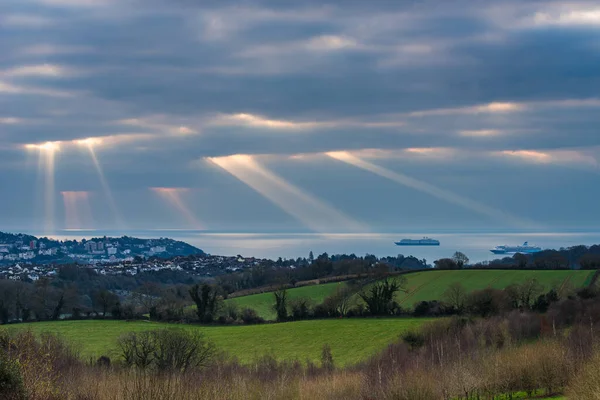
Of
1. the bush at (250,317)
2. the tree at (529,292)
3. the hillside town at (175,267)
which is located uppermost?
the hillside town at (175,267)

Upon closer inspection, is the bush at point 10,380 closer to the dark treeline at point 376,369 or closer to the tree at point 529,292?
the dark treeline at point 376,369

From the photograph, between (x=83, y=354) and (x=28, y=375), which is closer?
(x=28, y=375)

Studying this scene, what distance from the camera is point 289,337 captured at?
197 feet

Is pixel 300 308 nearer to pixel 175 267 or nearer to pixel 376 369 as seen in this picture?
pixel 376 369

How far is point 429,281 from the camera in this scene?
257 ft

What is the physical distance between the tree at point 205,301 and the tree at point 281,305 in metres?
6.60

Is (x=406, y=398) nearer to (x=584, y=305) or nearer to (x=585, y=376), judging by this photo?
(x=585, y=376)

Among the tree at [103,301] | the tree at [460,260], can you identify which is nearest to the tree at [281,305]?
the tree at [103,301]

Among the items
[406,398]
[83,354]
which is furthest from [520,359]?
[83,354]

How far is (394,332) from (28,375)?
4511cm

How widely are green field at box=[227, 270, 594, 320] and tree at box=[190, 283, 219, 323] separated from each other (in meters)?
4.23

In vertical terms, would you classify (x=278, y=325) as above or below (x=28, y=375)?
below

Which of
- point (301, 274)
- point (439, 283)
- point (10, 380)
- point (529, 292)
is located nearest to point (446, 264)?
point (439, 283)

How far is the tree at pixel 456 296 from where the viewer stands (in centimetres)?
6354
